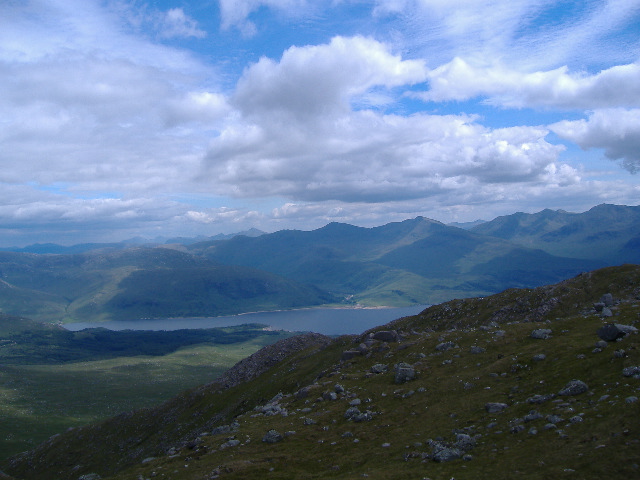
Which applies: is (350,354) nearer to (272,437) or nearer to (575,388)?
(272,437)

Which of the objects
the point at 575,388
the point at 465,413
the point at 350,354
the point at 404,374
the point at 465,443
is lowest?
the point at 350,354

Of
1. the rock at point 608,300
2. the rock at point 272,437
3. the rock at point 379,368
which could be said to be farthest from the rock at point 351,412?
the rock at point 608,300

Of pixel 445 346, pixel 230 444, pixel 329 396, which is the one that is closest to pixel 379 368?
pixel 329 396

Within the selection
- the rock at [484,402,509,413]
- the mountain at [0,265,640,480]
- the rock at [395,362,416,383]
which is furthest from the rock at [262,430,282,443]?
the rock at [484,402,509,413]

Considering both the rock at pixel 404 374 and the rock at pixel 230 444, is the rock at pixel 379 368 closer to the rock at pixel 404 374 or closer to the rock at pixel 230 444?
the rock at pixel 404 374

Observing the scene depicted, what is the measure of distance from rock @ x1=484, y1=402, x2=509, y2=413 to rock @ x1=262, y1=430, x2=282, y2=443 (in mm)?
18705

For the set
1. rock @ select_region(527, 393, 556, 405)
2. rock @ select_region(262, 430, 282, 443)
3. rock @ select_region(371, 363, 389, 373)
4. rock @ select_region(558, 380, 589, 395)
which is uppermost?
rock @ select_region(558, 380, 589, 395)

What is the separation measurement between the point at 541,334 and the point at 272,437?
1173 inches

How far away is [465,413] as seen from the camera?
33031mm

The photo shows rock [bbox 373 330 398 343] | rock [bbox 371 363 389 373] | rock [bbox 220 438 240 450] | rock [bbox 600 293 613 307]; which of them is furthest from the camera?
rock [bbox 373 330 398 343]

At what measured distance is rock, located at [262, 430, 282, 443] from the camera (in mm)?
38312

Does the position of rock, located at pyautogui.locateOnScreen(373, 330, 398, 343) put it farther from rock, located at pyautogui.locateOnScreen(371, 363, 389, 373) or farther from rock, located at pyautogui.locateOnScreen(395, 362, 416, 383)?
rock, located at pyautogui.locateOnScreen(395, 362, 416, 383)

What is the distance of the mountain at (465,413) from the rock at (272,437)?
13 centimetres

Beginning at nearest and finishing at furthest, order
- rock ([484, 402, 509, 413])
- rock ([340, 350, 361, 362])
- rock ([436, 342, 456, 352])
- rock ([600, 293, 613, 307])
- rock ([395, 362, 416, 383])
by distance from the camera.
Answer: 1. rock ([484, 402, 509, 413])
2. rock ([395, 362, 416, 383])
3. rock ([436, 342, 456, 352])
4. rock ([600, 293, 613, 307])
5. rock ([340, 350, 361, 362])
